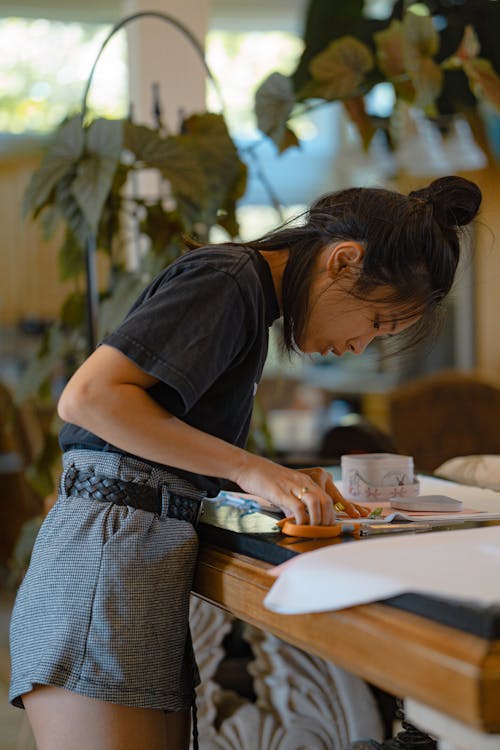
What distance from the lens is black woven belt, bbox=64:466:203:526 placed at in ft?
4.14

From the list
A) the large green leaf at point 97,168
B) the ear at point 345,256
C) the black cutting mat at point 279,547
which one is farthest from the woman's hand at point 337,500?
the large green leaf at point 97,168

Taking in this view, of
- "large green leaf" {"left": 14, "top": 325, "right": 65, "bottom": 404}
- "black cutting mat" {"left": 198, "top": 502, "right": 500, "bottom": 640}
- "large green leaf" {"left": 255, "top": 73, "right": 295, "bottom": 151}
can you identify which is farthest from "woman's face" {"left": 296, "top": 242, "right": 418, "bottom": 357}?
"large green leaf" {"left": 14, "top": 325, "right": 65, "bottom": 404}

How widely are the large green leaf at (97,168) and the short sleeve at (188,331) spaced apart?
3.69 feet

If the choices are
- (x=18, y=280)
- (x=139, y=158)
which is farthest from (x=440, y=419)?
(x=18, y=280)

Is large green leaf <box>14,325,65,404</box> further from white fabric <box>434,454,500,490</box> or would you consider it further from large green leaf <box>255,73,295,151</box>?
white fabric <box>434,454,500,490</box>

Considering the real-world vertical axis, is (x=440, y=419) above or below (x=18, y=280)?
below

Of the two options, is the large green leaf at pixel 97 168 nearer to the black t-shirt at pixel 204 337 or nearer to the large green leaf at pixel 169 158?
the large green leaf at pixel 169 158

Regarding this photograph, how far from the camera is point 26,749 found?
2.33 m

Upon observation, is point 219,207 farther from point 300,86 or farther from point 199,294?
point 199,294

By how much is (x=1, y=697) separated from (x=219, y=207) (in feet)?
5.47

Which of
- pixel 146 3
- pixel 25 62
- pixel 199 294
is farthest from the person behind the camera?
pixel 25 62

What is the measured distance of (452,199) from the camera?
1.31m

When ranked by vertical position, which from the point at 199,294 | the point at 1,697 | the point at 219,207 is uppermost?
the point at 219,207

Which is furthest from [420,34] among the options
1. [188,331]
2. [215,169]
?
[188,331]
